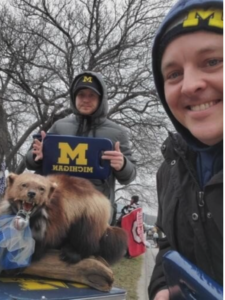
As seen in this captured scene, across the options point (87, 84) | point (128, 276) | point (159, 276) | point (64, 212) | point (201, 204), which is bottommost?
point (128, 276)

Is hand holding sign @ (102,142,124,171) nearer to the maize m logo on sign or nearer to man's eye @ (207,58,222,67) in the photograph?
the maize m logo on sign

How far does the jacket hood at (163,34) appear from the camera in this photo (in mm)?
1001

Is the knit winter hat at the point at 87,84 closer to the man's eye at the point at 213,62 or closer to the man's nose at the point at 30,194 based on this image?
the man's nose at the point at 30,194

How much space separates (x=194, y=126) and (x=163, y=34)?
263mm

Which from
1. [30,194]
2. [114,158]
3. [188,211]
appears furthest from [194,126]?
[114,158]

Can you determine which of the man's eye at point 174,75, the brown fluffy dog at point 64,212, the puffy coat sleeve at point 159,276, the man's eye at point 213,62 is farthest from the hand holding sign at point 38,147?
the man's eye at point 213,62

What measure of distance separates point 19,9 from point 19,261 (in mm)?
10064

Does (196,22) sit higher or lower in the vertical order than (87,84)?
lower

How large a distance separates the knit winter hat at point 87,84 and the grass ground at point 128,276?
2.79 meters

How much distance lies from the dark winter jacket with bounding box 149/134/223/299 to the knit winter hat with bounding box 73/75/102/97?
1.29 m

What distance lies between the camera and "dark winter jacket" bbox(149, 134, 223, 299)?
1010 millimetres

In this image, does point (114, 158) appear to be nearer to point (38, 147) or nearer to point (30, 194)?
point (38, 147)

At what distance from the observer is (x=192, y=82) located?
0.96 meters

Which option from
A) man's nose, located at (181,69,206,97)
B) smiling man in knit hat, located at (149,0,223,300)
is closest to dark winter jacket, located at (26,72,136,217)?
smiling man in knit hat, located at (149,0,223,300)
